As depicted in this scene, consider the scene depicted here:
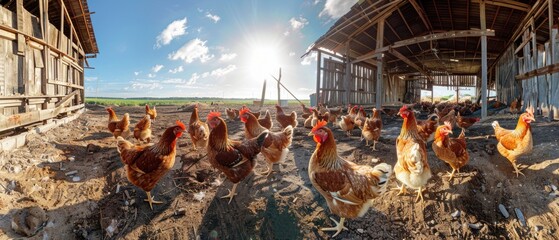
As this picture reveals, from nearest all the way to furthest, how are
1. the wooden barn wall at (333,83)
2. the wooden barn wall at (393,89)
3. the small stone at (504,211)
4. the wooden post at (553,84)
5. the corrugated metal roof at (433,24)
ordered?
the small stone at (504,211)
the wooden post at (553,84)
the corrugated metal roof at (433,24)
the wooden barn wall at (333,83)
the wooden barn wall at (393,89)

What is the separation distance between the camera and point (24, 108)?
758 centimetres

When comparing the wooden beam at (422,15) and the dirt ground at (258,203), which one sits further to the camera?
the wooden beam at (422,15)

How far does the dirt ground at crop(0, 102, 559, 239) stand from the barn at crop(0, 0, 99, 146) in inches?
101

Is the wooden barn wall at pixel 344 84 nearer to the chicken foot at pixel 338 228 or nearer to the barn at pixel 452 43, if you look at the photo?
the barn at pixel 452 43

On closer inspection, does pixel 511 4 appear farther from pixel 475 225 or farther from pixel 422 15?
pixel 475 225

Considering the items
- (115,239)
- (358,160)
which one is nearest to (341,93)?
(358,160)

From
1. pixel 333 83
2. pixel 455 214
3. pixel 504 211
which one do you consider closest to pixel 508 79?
pixel 333 83

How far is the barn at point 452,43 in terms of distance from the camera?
8.61 m

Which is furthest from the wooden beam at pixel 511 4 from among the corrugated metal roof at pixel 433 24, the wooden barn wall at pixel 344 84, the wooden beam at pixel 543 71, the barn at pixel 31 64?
the barn at pixel 31 64

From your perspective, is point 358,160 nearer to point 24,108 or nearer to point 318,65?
point 318,65

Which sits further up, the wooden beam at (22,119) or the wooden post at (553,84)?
the wooden post at (553,84)

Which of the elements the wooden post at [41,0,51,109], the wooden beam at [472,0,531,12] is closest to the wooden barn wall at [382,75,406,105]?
the wooden beam at [472,0,531,12]

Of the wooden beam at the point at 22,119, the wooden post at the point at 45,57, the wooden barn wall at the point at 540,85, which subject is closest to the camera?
the wooden beam at the point at 22,119

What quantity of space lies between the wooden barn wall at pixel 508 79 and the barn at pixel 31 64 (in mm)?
20552
